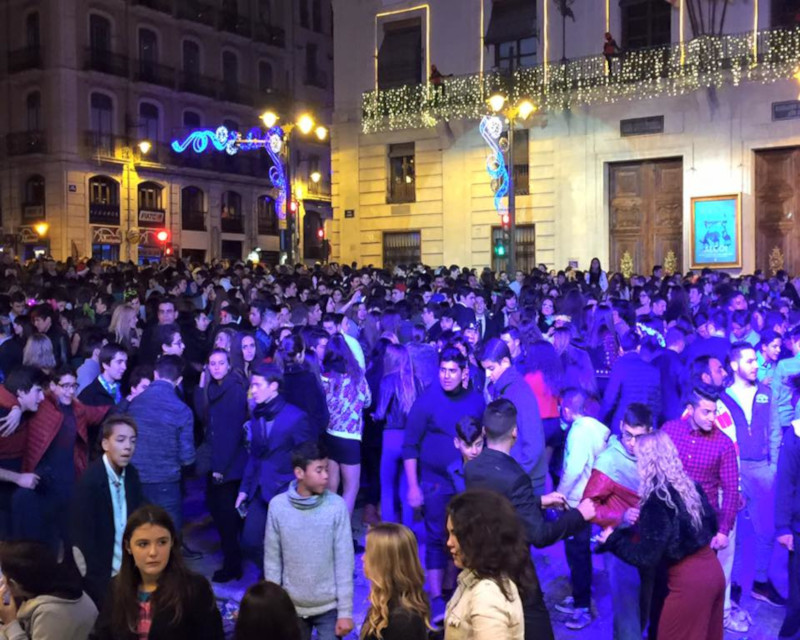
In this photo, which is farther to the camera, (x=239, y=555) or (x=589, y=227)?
(x=589, y=227)

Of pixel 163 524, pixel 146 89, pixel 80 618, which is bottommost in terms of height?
pixel 80 618

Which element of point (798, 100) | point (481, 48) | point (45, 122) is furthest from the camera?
point (45, 122)

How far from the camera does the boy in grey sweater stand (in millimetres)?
4656

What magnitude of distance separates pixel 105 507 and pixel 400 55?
2634 cm

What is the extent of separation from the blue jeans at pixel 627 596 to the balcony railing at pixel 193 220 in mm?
42995

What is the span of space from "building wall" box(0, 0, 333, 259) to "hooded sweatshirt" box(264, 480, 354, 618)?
32384 mm

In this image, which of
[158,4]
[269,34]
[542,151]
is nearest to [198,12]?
[158,4]

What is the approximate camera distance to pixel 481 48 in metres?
27.7

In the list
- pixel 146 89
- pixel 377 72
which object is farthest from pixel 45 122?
pixel 377 72

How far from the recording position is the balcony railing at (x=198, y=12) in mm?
46375

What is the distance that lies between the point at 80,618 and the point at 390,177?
86.9ft

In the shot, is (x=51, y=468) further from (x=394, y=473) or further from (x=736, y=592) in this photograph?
(x=736, y=592)

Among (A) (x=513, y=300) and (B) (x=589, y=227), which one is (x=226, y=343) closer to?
(A) (x=513, y=300)

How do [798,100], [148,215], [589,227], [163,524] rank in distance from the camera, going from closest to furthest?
[163,524], [798,100], [589,227], [148,215]
